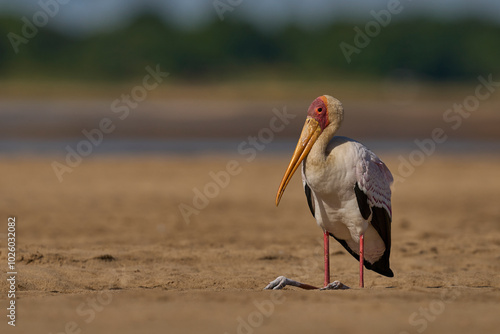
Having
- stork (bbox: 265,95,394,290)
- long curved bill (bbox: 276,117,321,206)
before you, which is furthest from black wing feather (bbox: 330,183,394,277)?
long curved bill (bbox: 276,117,321,206)

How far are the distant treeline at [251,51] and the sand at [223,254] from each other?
43.3 meters

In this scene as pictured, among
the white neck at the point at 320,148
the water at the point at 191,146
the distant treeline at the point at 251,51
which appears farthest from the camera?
the distant treeline at the point at 251,51

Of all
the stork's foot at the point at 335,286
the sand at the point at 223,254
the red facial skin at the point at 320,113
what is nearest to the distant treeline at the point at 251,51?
the sand at the point at 223,254

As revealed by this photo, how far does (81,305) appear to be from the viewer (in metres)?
5.97

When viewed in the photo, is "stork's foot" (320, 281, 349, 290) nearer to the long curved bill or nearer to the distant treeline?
the long curved bill

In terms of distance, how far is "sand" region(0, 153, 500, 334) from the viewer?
5.61 metres

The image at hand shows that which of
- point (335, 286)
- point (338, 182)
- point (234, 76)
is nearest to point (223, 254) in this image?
point (335, 286)

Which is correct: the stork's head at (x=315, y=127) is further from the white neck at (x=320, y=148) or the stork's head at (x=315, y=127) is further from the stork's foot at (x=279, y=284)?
the stork's foot at (x=279, y=284)

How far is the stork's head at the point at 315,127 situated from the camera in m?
6.93

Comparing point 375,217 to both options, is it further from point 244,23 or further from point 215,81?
point 244,23

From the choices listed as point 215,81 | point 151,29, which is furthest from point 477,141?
point 151,29

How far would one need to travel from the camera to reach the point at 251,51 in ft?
222

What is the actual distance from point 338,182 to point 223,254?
254 centimetres

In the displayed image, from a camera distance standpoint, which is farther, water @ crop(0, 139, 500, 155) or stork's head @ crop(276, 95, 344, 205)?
water @ crop(0, 139, 500, 155)
